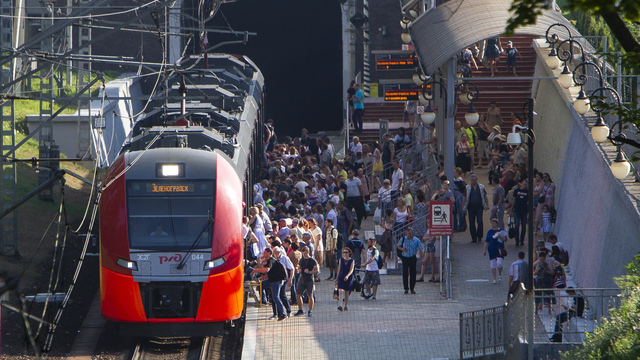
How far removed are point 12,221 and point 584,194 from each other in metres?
12.2

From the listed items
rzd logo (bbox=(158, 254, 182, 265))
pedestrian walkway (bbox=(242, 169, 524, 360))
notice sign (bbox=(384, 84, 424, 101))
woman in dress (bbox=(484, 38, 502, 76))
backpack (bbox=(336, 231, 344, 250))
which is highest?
woman in dress (bbox=(484, 38, 502, 76))

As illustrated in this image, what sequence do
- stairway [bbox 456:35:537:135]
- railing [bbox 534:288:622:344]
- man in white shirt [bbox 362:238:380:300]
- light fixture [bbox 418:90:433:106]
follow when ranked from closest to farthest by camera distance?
railing [bbox 534:288:622:344], man in white shirt [bbox 362:238:380:300], light fixture [bbox 418:90:433:106], stairway [bbox 456:35:537:135]

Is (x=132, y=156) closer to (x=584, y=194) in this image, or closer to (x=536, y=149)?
(x=584, y=194)

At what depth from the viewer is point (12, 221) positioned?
20.6 meters

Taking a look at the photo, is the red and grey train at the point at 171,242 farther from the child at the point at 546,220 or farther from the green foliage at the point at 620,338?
the child at the point at 546,220

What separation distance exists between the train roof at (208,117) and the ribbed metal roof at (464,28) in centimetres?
446

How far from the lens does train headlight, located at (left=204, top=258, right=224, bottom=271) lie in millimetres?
14594

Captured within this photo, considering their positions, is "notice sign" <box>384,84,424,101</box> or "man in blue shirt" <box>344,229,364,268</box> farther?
"notice sign" <box>384,84,424,101</box>

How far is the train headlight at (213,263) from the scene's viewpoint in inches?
575

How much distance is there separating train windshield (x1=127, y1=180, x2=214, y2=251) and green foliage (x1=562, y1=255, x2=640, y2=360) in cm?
656

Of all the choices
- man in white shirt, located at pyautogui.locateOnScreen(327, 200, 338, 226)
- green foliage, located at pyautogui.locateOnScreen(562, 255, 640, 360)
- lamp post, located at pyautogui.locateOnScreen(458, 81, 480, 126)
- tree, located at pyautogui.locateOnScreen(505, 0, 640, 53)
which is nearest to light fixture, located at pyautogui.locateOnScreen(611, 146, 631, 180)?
green foliage, located at pyautogui.locateOnScreen(562, 255, 640, 360)

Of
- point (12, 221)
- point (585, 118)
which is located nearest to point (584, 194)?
point (585, 118)

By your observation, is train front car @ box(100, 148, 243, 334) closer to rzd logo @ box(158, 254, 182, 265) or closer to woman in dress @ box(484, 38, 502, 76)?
rzd logo @ box(158, 254, 182, 265)

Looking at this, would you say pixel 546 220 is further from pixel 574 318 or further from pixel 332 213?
pixel 574 318
